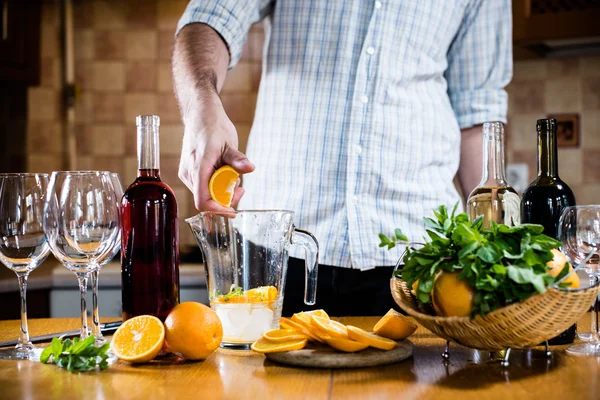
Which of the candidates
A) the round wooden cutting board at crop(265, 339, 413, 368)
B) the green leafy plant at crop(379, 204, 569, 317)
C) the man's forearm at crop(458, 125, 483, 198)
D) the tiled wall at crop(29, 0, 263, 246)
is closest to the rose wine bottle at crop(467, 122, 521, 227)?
the green leafy plant at crop(379, 204, 569, 317)

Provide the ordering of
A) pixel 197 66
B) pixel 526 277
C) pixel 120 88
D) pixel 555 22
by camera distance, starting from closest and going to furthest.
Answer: pixel 526 277 < pixel 197 66 < pixel 555 22 < pixel 120 88

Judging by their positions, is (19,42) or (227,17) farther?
(19,42)

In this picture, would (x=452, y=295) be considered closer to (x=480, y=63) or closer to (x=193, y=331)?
(x=193, y=331)

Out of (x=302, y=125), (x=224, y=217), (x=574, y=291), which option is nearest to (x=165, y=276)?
(x=224, y=217)

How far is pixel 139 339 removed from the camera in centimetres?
82

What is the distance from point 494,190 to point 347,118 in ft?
1.61

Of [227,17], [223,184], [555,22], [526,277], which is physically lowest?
[526,277]

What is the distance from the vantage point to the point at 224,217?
2.84 ft

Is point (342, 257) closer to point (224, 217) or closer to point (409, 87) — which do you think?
point (409, 87)

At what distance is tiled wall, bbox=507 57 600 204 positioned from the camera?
2.44 m

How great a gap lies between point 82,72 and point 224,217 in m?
2.02

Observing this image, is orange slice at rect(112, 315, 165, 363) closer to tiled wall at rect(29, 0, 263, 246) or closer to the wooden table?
the wooden table

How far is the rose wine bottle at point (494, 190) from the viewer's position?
37.4 inches

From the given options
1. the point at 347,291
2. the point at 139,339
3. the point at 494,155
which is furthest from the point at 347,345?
the point at 347,291
